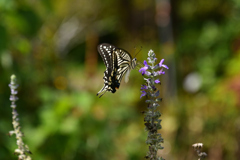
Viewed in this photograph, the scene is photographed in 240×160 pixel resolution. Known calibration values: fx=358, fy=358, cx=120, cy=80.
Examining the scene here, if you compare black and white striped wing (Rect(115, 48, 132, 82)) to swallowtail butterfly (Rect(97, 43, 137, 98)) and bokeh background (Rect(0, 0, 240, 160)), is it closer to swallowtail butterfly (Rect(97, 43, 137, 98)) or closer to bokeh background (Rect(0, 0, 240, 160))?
swallowtail butterfly (Rect(97, 43, 137, 98))

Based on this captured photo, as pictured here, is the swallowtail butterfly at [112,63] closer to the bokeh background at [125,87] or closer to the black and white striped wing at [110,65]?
the black and white striped wing at [110,65]

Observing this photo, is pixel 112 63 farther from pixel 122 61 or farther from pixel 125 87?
pixel 125 87

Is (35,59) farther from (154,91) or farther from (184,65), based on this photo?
(154,91)

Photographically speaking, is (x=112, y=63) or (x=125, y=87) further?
(x=125, y=87)

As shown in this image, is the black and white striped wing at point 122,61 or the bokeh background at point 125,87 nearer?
the black and white striped wing at point 122,61

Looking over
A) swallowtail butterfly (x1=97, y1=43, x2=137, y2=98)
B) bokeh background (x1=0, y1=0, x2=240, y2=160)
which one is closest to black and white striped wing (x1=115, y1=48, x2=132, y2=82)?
swallowtail butterfly (x1=97, y1=43, x2=137, y2=98)

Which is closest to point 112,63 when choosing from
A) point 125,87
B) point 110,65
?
point 110,65

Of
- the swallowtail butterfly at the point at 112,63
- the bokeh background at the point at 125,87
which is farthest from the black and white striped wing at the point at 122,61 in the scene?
the bokeh background at the point at 125,87

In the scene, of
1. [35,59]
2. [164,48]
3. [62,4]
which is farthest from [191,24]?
[35,59]
